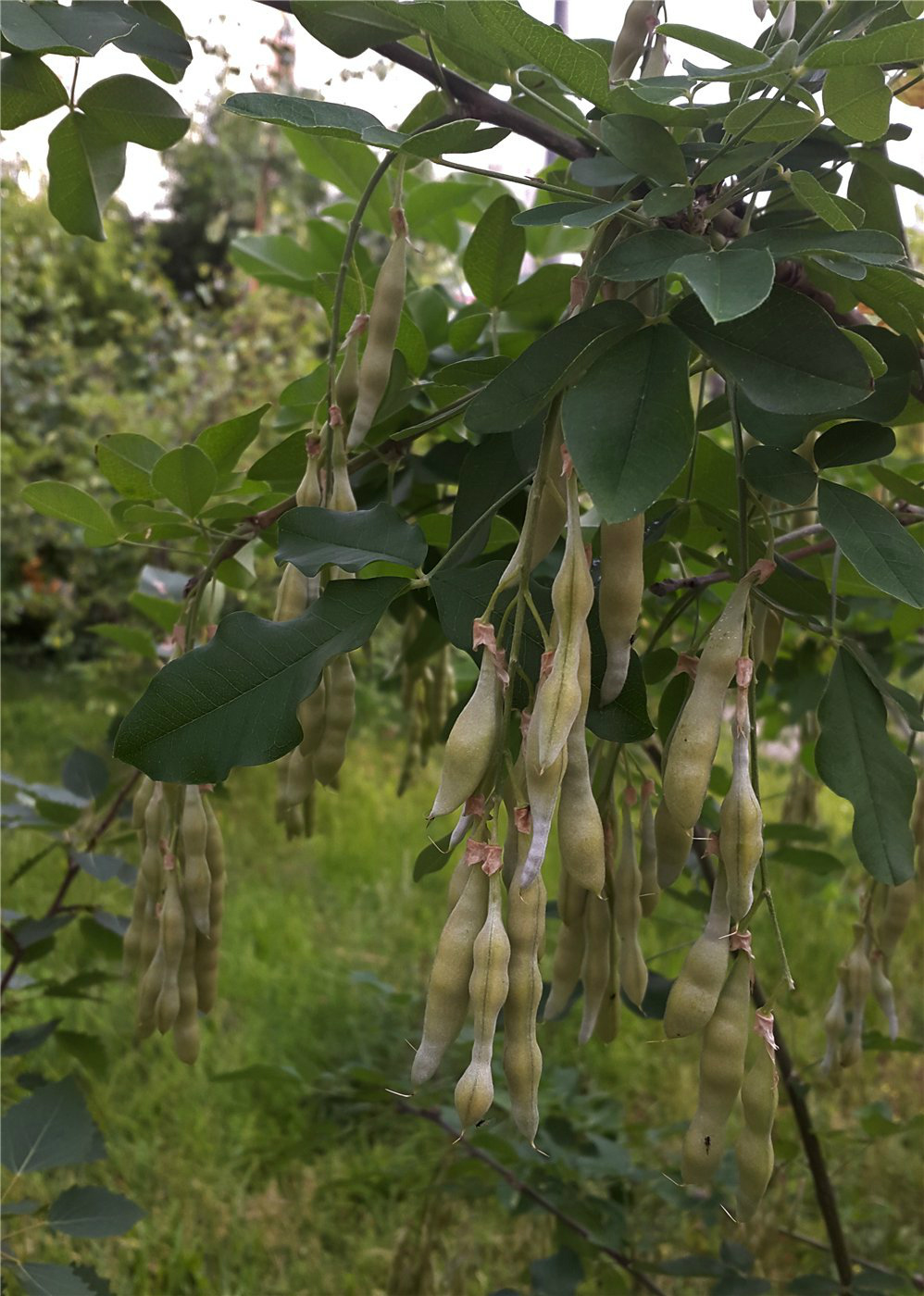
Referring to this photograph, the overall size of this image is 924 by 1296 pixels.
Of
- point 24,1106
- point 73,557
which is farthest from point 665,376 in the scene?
point 73,557

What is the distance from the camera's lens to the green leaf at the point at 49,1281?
3.01 ft

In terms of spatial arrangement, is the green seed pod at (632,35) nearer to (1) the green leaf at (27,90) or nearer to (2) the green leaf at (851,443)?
(2) the green leaf at (851,443)

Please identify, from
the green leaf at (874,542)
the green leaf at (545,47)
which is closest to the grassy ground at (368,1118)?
the green leaf at (874,542)

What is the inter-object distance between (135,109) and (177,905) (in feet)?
2.02

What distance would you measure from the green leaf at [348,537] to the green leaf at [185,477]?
0.25 m

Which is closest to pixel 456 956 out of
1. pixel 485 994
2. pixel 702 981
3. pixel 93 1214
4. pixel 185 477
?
pixel 485 994

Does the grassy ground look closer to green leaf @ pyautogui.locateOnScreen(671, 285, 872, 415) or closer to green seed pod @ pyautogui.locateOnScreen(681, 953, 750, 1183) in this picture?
green seed pod @ pyautogui.locateOnScreen(681, 953, 750, 1183)

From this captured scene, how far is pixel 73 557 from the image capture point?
18.1 feet

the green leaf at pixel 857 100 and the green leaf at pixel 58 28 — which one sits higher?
the green leaf at pixel 58 28

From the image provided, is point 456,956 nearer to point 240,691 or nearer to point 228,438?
point 240,691

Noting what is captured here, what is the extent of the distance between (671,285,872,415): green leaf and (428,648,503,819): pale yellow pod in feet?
0.62

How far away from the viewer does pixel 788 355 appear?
538 millimetres

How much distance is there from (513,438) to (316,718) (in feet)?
0.73

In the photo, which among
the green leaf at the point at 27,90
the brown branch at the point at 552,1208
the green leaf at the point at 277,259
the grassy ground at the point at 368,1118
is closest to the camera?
the green leaf at the point at 27,90
